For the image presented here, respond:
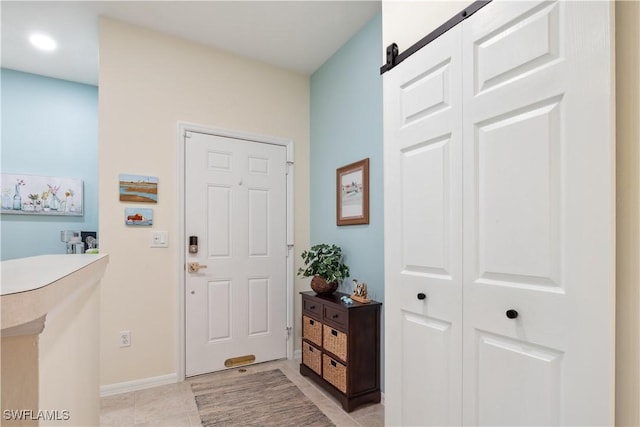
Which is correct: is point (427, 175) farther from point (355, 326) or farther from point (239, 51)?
point (239, 51)

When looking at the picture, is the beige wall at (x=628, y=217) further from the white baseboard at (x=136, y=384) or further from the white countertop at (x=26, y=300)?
the white baseboard at (x=136, y=384)

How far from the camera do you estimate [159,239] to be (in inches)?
110

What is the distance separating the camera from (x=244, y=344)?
10.4ft

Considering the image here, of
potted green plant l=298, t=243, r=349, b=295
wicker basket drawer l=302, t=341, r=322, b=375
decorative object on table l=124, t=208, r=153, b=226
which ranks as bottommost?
wicker basket drawer l=302, t=341, r=322, b=375

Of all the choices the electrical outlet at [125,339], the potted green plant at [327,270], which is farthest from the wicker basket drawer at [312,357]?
the electrical outlet at [125,339]

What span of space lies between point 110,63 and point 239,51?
1063 millimetres

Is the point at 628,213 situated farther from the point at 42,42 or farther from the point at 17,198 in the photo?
the point at 17,198

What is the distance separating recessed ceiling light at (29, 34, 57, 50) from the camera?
2814 millimetres

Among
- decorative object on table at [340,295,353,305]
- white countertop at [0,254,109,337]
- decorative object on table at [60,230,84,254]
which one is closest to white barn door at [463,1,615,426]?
decorative object on table at [340,295,353,305]

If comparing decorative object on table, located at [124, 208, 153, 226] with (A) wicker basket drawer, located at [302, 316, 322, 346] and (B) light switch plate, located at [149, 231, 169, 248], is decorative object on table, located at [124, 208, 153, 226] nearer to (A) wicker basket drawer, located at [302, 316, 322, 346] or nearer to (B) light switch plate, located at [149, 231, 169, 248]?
(B) light switch plate, located at [149, 231, 169, 248]

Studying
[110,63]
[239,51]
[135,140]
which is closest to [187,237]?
[135,140]

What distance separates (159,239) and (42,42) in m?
1.96

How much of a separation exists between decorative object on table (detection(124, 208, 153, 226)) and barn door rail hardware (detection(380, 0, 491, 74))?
2103 mm

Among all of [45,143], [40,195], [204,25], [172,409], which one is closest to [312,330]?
[172,409]
